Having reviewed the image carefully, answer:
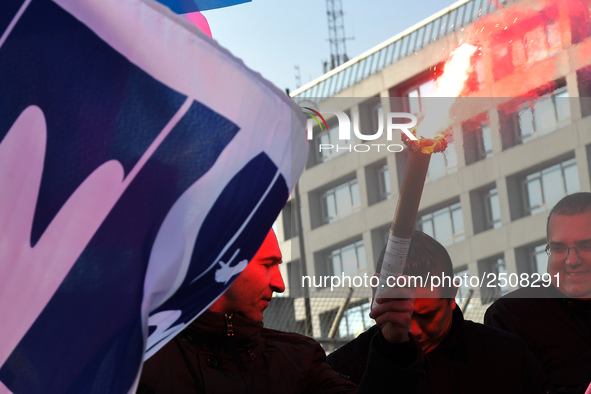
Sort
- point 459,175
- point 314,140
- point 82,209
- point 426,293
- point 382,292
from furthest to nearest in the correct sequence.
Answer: point 314,140 < point 459,175 < point 426,293 < point 382,292 < point 82,209

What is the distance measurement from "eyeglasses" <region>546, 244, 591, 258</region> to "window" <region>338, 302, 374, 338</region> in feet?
4.65

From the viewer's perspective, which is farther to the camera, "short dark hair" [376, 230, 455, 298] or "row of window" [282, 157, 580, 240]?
"row of window" [282, 157, 580, 240]

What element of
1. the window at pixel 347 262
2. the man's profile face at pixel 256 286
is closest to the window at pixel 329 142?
the window at pixel 347 262

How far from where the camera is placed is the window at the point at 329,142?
4766 mm

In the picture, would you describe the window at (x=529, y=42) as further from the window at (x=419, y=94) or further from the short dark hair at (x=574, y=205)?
the short dark hair at (x=574, y=205)

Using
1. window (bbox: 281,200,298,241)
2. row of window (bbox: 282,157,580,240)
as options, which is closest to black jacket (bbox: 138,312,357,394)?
row of window (bbox: 282,157,580,240)

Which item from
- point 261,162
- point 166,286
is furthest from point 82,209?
point 261,162

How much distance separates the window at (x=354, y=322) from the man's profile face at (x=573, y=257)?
Answer: 4.70ft

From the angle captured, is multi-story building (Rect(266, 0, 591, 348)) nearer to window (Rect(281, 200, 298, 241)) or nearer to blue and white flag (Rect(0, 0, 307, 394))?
window (Rect(281, 200, 298, 241))

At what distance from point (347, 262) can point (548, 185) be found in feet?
2.89

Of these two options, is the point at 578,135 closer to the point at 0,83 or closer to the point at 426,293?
the point at 426,293

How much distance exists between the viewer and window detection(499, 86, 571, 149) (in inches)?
173

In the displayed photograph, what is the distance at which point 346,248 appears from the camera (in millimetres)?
4727

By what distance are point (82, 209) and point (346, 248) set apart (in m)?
2.35
